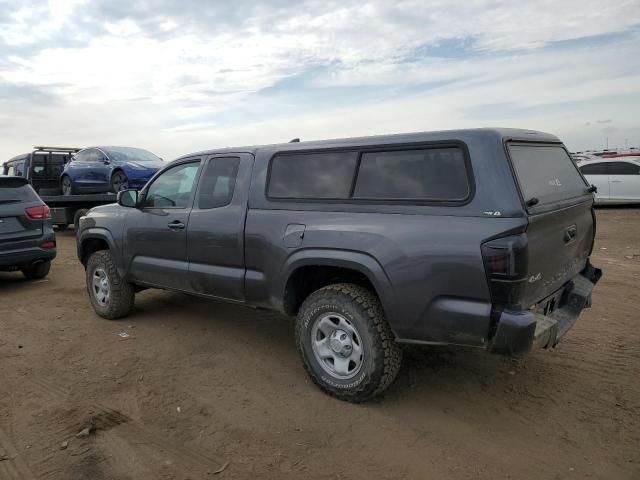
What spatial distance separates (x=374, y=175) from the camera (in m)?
3.51

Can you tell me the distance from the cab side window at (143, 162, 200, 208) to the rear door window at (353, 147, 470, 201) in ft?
6.35

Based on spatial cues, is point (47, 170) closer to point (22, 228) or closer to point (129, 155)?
point (129, 155)

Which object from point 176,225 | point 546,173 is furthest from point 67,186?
Result: point 546,173

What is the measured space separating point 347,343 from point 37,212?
6.02 m

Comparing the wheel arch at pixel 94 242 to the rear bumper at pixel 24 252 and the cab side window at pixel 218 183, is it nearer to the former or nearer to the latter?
the cab side window at pixel 218 183

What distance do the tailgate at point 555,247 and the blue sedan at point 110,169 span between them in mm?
9959

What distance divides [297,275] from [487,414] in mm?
1666

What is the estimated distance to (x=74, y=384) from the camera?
4.00m

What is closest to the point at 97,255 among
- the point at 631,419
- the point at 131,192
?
the point at 131,192

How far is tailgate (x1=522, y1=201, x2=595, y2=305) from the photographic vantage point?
298 cm

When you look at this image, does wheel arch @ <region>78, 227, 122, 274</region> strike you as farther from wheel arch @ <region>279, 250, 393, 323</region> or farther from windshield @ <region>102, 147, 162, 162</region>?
windshield @ <region>102, 147, 162, 162</region>

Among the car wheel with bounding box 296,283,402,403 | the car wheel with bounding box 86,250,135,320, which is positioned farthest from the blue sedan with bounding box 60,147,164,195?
the car wheel with bounding box 296,283,402,403

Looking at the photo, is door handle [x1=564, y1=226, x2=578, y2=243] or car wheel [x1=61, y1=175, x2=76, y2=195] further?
car wheel [x1=61, y1=175, x2=76, y2=195]

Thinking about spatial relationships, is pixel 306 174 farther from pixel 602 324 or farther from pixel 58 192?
pixel 58 192
